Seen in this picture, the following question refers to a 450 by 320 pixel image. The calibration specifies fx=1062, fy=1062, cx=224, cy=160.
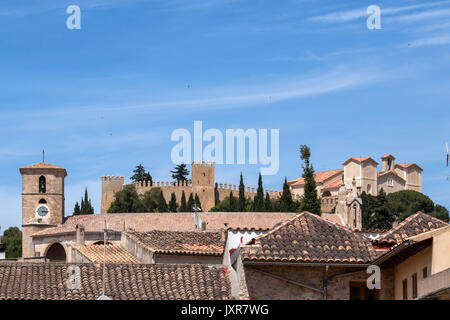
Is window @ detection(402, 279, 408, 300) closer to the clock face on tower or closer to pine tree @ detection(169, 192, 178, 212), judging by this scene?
the clock face on tower

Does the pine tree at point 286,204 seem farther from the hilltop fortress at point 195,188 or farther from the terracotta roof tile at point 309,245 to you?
the terracotta roof tile at point 309,245

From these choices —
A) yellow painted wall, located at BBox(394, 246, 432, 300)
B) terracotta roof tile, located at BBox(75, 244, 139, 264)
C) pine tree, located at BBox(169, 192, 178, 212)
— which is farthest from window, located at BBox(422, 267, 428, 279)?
pine tree, located at BBox(169, 192, 178, 212)

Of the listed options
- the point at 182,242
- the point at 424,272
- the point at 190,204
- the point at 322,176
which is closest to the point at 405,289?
the point at 424,272

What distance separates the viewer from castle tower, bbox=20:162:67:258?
10081 cm

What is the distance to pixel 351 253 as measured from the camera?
22359mm

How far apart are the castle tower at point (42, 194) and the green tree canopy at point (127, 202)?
50.6ft

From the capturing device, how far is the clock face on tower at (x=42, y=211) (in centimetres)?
10075

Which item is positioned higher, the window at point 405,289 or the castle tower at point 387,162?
the castle tower at point 387,162

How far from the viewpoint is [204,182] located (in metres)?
131

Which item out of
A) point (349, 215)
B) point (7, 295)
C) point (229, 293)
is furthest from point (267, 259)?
Result: point (349, 215)

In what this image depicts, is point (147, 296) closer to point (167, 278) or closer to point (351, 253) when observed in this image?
point (167, 278)

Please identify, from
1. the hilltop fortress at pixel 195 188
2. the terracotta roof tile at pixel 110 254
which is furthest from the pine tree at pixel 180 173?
the terracotta roof tile at pixel 110 254

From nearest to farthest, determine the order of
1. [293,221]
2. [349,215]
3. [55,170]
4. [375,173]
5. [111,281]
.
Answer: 1. [293,221]
2. [111,281]
3. [349,215]
4. [55,170]
5. [375,173]
